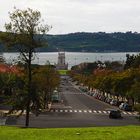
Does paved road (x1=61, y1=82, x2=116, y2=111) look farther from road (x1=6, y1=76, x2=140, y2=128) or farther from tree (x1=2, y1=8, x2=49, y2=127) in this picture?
tree (x1=2, y1=8, x2=49, y2=127)

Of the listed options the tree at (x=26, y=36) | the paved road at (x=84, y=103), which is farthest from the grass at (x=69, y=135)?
the paved road at (x=84, y=103)

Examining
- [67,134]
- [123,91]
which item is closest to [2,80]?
[123,91]

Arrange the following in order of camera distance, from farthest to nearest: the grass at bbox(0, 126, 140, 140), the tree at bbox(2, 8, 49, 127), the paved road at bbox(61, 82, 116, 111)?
1. the paved road at bbox(61, 82, 116, 111)
2. the tree at bbox(2, 8, 49, 127)
3. the grass at bbox(0, 126, 140, 140)

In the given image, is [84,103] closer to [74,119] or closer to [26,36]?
[74,119]

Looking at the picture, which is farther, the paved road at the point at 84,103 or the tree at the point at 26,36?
the paved road at the point at 84,103

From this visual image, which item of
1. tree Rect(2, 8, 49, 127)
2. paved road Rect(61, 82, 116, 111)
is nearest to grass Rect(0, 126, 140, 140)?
tree Rect(2, 8, 49, 127)

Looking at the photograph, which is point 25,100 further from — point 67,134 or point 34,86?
point 67,134

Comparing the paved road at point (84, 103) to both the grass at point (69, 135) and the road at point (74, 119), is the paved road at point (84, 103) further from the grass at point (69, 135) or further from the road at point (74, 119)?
the grass at point (69, 135)

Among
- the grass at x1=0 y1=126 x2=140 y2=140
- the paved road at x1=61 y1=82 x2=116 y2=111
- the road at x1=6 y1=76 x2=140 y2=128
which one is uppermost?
the grass at x1=0 y1=126 x2=140 y2=140

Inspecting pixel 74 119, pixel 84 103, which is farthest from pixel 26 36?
pixel 84 103

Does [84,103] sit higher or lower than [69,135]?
lower

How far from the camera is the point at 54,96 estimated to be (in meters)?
99.6

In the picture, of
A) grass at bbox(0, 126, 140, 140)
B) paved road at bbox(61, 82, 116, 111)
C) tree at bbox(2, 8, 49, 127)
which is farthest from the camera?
paved road at bbox(61, 82, 116, 111)

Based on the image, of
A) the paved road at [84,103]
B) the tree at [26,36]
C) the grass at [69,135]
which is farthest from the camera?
the paved road at [84,103]
